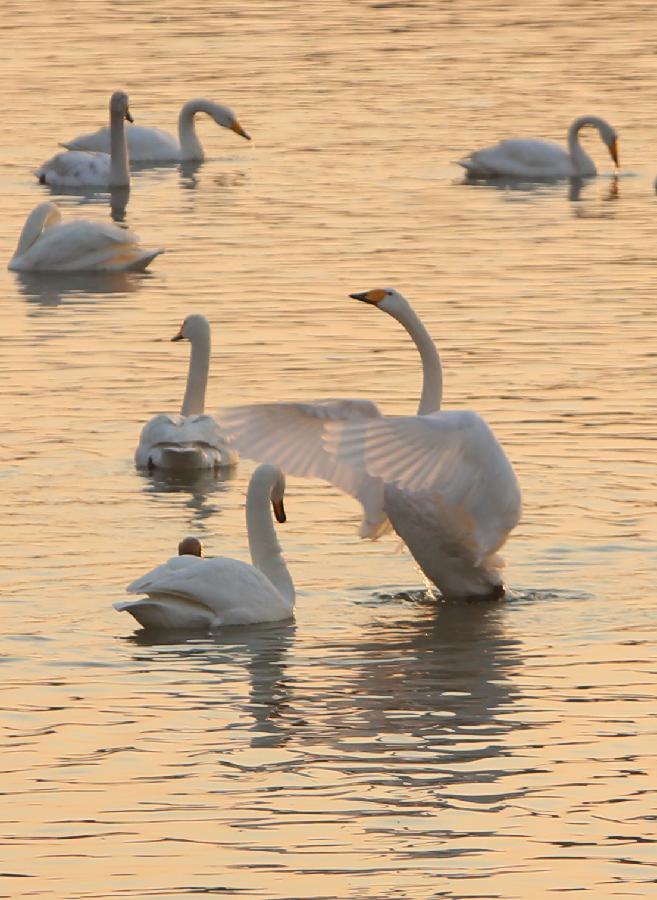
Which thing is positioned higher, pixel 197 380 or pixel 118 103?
pixel 118 103

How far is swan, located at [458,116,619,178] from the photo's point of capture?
2945cm

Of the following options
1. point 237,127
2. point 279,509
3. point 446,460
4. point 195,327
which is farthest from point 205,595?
point 237,127

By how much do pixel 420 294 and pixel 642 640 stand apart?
33.8ft

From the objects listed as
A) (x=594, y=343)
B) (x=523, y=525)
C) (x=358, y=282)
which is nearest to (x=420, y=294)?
(x=358, y=282)

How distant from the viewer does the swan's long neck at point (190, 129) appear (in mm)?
32000

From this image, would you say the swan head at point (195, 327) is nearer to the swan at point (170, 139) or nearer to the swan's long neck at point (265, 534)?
the swan's long neck at point (265, 534)

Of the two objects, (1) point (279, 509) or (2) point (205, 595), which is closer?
(2) point (205, 595)

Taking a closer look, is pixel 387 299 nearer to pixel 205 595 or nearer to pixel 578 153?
pixel 205 595

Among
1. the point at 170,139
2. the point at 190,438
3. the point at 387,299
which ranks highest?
the point at 387,299

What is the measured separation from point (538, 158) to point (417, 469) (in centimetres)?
1869

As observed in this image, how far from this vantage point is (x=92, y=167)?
29.8 metres

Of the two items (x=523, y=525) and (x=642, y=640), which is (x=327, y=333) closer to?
(x=523, y=525)

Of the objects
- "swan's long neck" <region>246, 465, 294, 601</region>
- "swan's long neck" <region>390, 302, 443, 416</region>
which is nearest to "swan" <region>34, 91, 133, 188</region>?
"swan's long neck" <region>390, 302, 443, 416</region>

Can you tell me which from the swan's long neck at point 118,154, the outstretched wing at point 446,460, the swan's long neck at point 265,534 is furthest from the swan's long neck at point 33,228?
the outstretched wing at point 446,460
